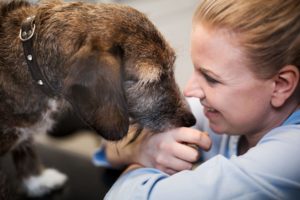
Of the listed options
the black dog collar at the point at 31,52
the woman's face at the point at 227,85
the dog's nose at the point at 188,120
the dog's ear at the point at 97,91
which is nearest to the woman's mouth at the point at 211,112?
the woman's face at the point at 227,85

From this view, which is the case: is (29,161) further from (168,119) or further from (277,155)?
(277,155)

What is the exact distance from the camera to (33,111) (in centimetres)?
129

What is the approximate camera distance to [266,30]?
94cm

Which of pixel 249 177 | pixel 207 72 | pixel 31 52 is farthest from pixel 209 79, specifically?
pixel 31 52

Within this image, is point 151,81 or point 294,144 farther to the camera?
point 151,81

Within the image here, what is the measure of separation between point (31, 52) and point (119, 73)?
0.93 feet

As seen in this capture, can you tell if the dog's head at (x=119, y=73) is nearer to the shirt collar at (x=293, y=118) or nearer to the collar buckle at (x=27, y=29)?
the collar buckle at (x=27, y=29)

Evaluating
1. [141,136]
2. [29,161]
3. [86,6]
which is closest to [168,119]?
[141,136]

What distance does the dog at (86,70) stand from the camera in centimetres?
100

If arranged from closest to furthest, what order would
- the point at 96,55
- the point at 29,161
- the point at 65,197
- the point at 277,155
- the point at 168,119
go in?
the point at 277,155 → the point at 96,55 → the point at 168,119 → the point at 65,197 → the point at 29,161

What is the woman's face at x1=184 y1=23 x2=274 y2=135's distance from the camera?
0.99m

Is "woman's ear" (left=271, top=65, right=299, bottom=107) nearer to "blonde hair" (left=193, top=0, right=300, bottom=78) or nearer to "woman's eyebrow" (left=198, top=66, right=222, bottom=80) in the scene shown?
"blonde hair" (left=193, top=0, right=300, bottom=78)

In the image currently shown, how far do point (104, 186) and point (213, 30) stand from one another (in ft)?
2.44

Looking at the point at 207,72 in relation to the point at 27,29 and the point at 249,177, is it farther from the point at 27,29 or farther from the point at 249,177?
the point at 27,29
